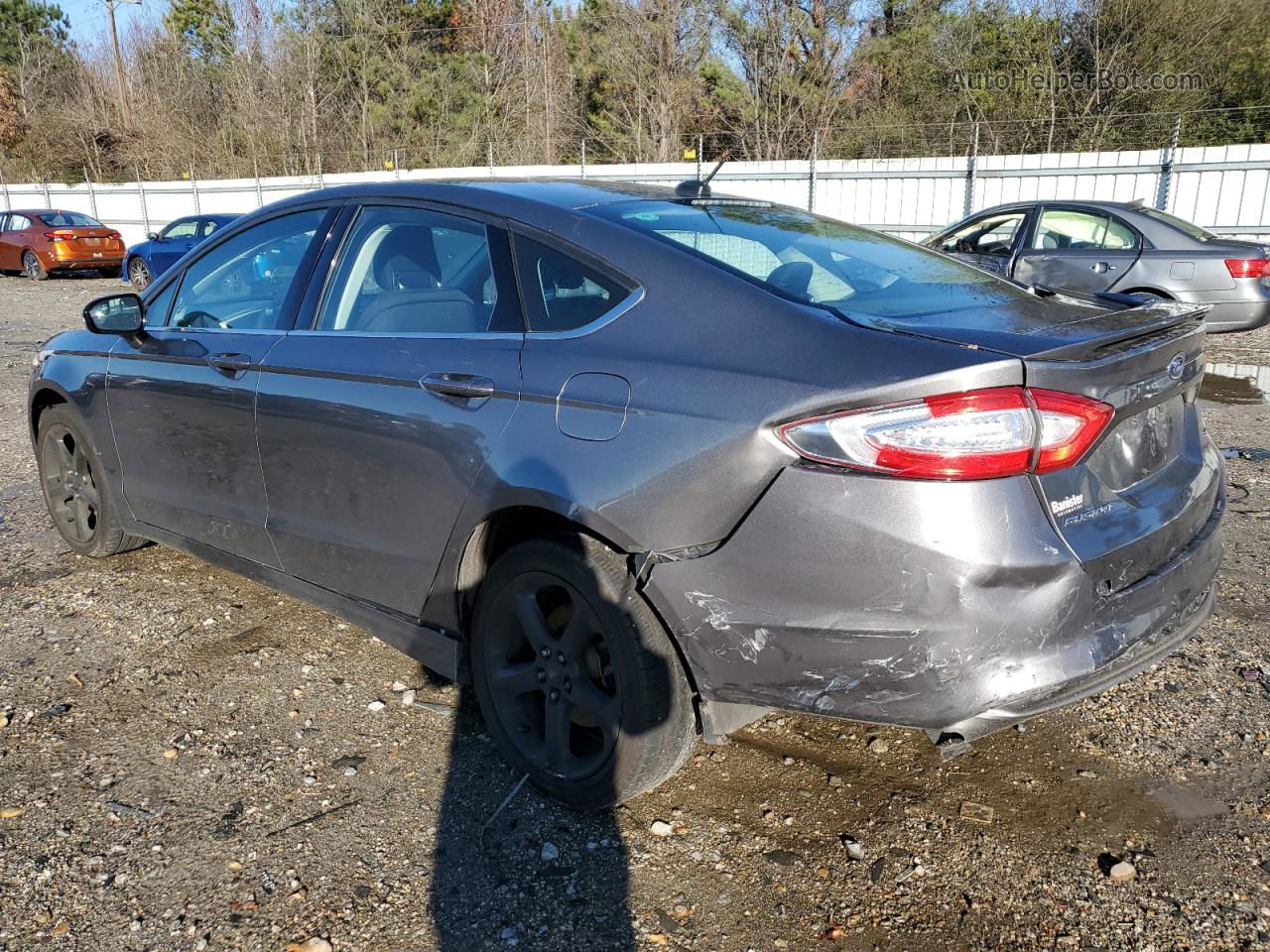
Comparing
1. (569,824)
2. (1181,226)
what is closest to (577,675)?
(569,824)

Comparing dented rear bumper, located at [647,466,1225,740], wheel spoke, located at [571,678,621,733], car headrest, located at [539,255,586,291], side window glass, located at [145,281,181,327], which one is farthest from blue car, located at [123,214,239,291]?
dented rear bumper, located at [647,466,1225,740]

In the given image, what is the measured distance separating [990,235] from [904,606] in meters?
9.29

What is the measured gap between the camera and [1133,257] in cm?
966

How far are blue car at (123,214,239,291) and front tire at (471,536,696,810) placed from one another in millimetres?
16881

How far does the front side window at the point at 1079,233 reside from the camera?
9781 mm

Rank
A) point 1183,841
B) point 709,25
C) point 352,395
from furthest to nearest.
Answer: point 709,25 → point 352,395 → point 1183,841

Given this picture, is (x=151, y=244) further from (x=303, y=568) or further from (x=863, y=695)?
(x=863, y=695)

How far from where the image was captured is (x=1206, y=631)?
12.1ft

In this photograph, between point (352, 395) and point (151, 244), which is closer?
point (352, 395)

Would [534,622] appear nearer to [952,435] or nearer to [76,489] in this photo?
[952,435]

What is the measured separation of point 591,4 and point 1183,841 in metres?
36.3

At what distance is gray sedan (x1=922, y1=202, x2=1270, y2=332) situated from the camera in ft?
31.2

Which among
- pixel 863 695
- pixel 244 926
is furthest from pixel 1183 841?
pixel 244 926

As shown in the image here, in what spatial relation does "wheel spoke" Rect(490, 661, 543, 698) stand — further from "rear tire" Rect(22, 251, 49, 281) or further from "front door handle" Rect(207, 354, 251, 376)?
"rear tire" Rect(22, 251, 49, 281)
